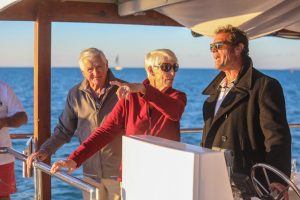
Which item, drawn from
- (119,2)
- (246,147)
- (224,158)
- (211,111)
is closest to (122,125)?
(211,111)

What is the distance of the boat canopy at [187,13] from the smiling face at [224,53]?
1.25 m

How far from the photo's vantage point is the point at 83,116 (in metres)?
3.79

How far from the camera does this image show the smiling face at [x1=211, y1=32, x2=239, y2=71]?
284 centimetres

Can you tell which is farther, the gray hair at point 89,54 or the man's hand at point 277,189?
the gray hair at point 89,54

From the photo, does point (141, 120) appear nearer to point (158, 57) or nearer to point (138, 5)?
point (158, 57)

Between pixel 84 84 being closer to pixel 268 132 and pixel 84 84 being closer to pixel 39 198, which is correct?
pixel 39 198

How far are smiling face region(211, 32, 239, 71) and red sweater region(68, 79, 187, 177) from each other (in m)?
0.34

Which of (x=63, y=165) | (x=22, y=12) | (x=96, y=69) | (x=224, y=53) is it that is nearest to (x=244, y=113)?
(x=224, y=53)

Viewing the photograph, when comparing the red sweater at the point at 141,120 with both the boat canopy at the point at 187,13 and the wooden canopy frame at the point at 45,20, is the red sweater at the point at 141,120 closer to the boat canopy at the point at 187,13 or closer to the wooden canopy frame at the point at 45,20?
the boat canopy at the point at 187,13

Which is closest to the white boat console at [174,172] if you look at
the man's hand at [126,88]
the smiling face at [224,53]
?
the man's hand at [126,88]

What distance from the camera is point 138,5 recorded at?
432 cm

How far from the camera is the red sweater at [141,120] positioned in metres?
3.05

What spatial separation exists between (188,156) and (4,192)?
237cm

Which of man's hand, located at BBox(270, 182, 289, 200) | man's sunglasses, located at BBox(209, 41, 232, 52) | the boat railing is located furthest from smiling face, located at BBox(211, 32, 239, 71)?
the boat railing
